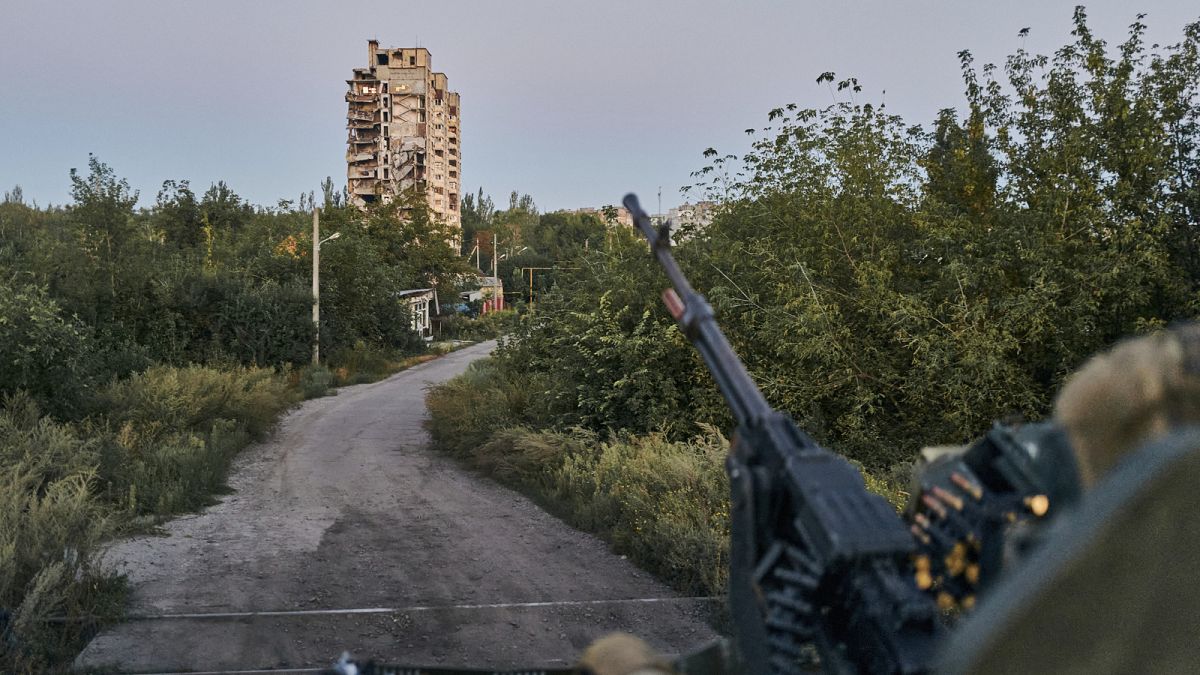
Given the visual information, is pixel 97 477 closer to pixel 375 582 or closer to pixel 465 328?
pixel 375 582

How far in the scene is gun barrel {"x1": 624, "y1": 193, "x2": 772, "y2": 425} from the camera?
1.76 meters

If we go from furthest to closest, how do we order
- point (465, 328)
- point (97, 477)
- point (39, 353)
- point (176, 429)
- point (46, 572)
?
1. point (465, 328)
2. point (176, 429)
3. point (39, 353)
4. point (97, 477)
5. point (46, 572)

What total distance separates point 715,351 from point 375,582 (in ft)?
23.5

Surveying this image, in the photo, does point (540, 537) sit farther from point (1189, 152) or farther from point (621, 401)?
point (1189, 152)

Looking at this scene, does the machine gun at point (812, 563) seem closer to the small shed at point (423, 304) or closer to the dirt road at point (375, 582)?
the dirt road at point (375, 582)

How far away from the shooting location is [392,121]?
78.2 meters

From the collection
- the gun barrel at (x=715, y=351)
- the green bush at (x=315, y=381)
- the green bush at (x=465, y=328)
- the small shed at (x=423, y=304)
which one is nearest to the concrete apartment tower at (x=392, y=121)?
the green bush at (x=465, y=328)

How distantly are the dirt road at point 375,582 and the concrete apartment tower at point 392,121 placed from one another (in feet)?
221

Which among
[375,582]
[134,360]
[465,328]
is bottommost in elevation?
[375,582]

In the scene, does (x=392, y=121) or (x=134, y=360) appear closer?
(x=134, y=360)

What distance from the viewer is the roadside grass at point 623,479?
8234 millimetres

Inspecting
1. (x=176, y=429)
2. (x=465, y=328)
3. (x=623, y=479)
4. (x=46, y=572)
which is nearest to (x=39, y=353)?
(x=176, y=429)

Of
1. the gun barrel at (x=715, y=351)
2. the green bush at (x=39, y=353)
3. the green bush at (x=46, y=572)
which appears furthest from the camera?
the green bush at (x=39, y=353)

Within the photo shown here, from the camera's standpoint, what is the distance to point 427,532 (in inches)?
400
